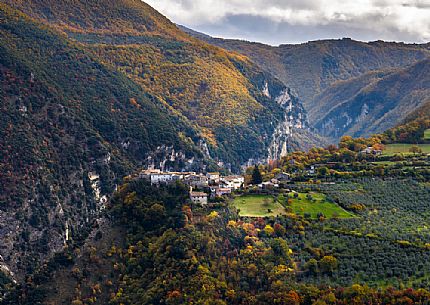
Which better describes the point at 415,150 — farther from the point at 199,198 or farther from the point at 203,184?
the point at 199,198

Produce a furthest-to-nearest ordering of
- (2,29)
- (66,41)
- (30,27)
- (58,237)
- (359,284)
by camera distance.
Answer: (66,41) → (30,27) → (2,29) → (58,237) → (359,284)

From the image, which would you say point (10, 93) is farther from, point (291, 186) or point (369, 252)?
point (369, 252)

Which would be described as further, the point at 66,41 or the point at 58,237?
the point at 66,41

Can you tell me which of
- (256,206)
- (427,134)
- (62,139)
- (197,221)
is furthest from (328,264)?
(62,139)

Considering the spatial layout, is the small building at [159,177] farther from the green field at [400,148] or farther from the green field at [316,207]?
the green field at [400,148]

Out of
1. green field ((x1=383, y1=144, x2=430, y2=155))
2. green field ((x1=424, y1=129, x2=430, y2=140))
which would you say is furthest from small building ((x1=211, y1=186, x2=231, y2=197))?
green field ((x1=424, y1=129, x2=430, y2=140))

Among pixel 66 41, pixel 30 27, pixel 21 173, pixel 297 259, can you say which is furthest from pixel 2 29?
pixel 297 259

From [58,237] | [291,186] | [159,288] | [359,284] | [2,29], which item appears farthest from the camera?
[2,29]

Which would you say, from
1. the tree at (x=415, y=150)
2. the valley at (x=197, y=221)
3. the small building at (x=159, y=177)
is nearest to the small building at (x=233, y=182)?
the valley at (x=197, y=221)
